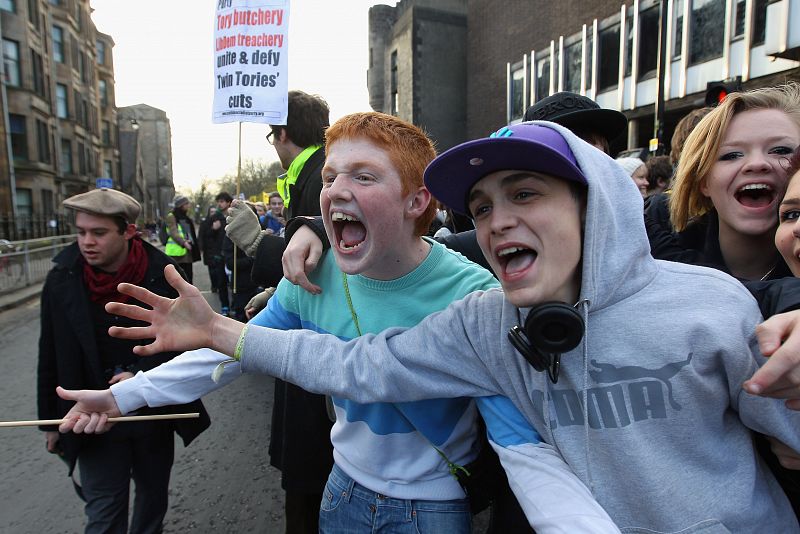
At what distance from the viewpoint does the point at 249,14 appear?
4.04 m

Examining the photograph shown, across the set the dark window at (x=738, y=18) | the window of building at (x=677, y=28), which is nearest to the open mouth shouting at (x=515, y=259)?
the dark window at (x=738, y=18)

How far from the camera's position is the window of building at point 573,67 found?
68.0ft

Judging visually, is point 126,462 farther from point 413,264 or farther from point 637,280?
point 637,280

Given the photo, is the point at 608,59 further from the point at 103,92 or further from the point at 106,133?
the point at 103,92

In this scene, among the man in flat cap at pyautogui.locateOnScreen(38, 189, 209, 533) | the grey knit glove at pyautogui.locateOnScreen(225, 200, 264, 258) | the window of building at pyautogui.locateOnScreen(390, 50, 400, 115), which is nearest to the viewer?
the man in flat cap at pyautogui.locateOnScreen(38, 189, 209, 533)

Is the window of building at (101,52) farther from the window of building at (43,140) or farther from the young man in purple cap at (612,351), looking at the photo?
the young man in purple cap at (612,351)

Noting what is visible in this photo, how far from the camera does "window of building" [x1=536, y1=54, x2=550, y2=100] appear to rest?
22.8 metres

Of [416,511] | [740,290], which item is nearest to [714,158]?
[740,290]

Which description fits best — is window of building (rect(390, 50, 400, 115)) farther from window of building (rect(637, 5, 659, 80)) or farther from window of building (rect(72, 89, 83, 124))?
window of building (rect(72, 89, 83, 124))

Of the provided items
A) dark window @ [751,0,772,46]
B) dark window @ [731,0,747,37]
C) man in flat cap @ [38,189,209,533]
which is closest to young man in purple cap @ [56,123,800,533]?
man in flat cap @ [38,189,209,533]

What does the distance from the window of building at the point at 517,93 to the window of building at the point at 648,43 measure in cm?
730

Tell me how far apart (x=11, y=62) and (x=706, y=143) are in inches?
1367

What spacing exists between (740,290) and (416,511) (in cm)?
114

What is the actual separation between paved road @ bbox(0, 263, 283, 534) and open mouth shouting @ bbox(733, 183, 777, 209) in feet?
10.3
